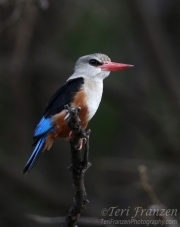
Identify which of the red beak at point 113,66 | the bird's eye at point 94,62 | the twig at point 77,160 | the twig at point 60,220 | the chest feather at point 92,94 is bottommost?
the twig at point 60,220

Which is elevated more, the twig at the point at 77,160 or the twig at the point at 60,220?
the twig at the point at 77,160

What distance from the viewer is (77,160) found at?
379 cm

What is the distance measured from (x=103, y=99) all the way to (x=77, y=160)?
394 centimetres

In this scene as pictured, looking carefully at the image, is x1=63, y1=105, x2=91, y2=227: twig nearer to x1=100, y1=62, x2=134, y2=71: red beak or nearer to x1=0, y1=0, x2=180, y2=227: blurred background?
x1=100, y1=62, x2=134, y2=71: red beak

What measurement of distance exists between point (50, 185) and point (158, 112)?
1.77 m

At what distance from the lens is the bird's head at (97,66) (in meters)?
4.91

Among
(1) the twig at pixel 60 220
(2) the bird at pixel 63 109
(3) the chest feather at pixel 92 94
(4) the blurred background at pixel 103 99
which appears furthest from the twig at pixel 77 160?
(4) the blurred background at pixel 103 99

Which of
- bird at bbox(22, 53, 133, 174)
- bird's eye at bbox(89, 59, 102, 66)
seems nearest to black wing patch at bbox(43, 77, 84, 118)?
bird at bbox(22, 53, 133, 174)

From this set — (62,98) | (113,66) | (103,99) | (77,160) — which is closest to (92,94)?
(62,98)

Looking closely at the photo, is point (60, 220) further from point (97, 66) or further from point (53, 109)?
point (97, 66)

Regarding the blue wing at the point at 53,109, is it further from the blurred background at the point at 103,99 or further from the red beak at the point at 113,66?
the blurred background at the point at 103,99

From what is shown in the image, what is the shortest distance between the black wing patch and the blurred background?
2.09 meters

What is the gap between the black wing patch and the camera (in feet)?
14.9

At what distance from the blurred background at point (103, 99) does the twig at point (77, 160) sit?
281 cm
